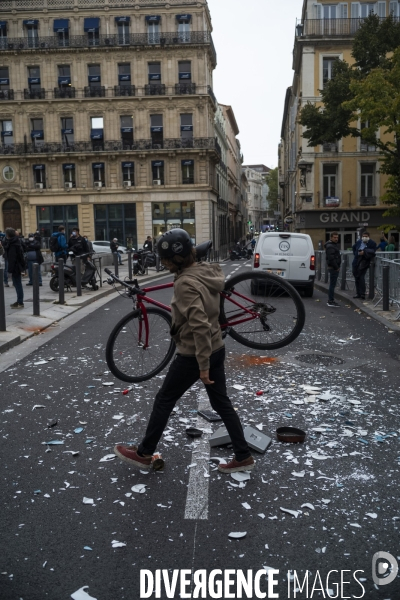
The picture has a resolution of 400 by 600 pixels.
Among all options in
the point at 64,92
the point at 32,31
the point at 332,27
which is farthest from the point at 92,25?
the point at 332,27

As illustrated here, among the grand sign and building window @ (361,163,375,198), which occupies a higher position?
building window @ (361,163,375,198)

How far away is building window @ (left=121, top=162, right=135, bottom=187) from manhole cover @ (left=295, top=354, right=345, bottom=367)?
43.1 meters

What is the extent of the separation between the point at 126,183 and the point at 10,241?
121ft

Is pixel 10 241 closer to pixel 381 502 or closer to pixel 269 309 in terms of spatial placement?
pixel 269 309

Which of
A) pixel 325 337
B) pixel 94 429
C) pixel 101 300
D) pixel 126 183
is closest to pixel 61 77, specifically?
pixel 126 183

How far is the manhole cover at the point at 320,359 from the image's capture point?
7.79 metres

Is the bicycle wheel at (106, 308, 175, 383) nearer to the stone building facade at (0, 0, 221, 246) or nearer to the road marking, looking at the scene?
the road marking

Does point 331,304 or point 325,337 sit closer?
point 325,337

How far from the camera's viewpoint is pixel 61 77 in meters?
49.2

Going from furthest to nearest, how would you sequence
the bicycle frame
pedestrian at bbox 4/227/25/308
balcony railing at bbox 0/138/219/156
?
balcony railing at bbox 0/138/219/156, pedestrian at bbox 4/227/25/308, the bicycle frame

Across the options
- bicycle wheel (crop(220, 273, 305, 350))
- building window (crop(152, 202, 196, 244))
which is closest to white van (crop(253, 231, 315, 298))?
bicycle wheel (crop(220, 273, 305, 350))

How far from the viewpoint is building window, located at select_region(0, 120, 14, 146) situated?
49781 millimetres

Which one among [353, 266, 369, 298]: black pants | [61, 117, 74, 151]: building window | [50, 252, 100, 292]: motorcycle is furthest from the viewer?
[61, 117, 74, 151]: building window

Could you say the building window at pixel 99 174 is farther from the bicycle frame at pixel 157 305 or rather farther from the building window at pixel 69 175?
the bicycle frame at pixel 157 305
